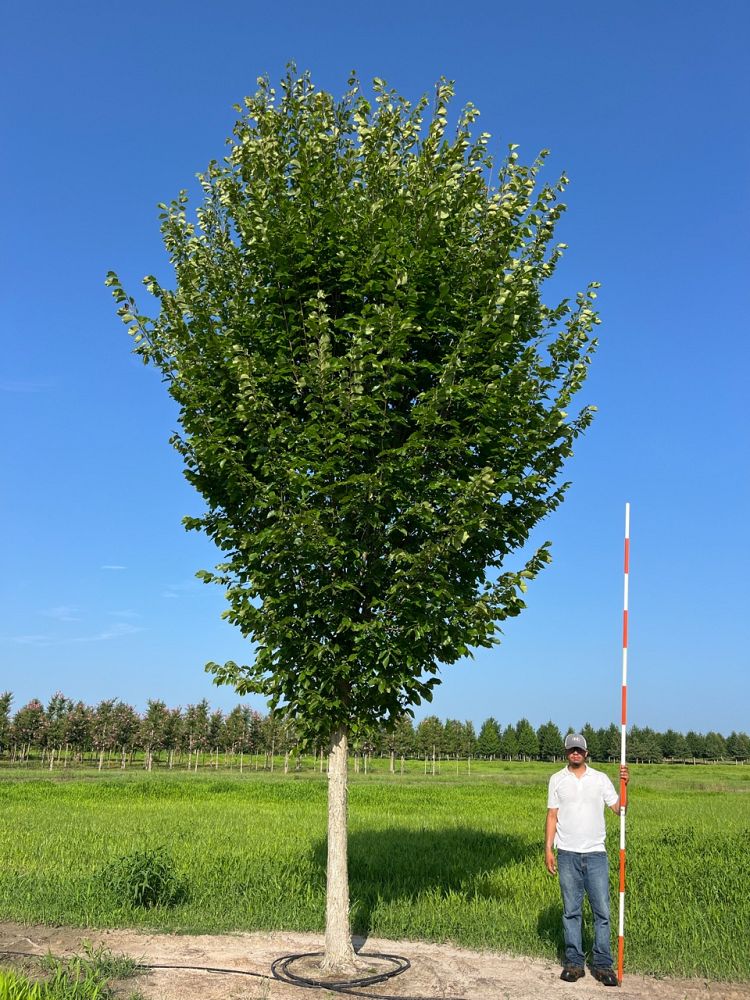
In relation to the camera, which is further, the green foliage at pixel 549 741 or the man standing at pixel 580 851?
the green foliage at pixel 549 741

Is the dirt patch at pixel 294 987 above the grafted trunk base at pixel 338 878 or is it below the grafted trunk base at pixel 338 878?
below

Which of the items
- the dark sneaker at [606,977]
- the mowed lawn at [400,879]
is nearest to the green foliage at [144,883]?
the mowed lawn at [400,879]

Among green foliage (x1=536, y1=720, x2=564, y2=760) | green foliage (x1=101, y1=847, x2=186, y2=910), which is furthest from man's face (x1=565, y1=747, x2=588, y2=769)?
green foliage (x1=536, y1=720, x2=564, y2=760)

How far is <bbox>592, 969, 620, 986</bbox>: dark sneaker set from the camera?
8.21 meters

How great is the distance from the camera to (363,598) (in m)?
9.02

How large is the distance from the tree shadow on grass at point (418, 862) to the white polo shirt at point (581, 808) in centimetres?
335

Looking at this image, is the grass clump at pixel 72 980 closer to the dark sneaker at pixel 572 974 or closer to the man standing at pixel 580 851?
the dark sneaker at pixel 572 974

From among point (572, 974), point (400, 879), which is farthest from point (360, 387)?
point (400, 879)

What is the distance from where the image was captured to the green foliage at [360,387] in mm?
8469

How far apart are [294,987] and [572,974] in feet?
10.1

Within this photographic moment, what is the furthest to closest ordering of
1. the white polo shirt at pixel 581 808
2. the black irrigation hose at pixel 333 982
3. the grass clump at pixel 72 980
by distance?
the white polo shirt at pixel 581 808
the black irrigation hose at pixel 333 982
the grass clump at pixel 72 980

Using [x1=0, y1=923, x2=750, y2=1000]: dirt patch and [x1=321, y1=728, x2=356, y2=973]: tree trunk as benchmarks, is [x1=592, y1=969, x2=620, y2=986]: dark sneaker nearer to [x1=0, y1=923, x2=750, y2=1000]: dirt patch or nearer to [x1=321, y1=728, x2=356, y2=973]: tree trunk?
[x1=0, y1=923, x2=750, y2=1000]: dirt patch

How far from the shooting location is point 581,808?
8.75 m

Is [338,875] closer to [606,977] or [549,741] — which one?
[606,977]
